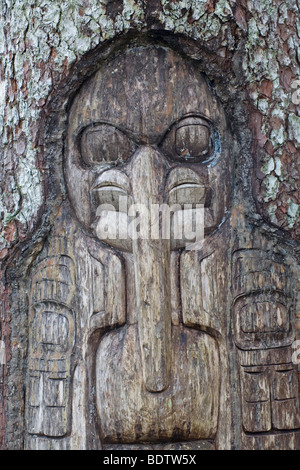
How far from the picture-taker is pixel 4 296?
3107mm

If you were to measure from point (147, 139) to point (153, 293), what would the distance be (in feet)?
2.45

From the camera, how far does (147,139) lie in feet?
9.87

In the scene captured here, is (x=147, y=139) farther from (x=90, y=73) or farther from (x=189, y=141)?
(x=90, y=73)

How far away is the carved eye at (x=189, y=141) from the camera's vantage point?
303 centimetres

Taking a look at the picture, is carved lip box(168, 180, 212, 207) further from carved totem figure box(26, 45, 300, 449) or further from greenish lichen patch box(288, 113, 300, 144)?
greenish lichen patch box(288, 113, 300, 144)

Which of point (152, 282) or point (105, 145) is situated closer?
point (152, 282)

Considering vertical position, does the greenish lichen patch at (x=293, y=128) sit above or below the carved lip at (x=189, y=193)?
above

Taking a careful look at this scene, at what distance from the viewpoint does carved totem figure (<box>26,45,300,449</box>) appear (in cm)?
292

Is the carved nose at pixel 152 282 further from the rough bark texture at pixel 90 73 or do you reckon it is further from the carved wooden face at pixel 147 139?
the rough bark texture at pixel 90 73

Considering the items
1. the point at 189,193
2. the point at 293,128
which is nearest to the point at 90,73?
the point at 189,193

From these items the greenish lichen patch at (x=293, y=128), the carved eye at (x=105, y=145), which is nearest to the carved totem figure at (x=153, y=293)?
the carved eye at (x=105, y=145)

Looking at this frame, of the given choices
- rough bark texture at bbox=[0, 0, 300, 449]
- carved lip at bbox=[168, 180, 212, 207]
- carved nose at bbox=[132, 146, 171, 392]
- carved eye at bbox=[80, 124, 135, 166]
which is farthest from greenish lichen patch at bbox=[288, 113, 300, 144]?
carved eye at bbox=[80, 124, 135, 166]

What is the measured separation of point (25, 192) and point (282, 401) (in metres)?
1.60
